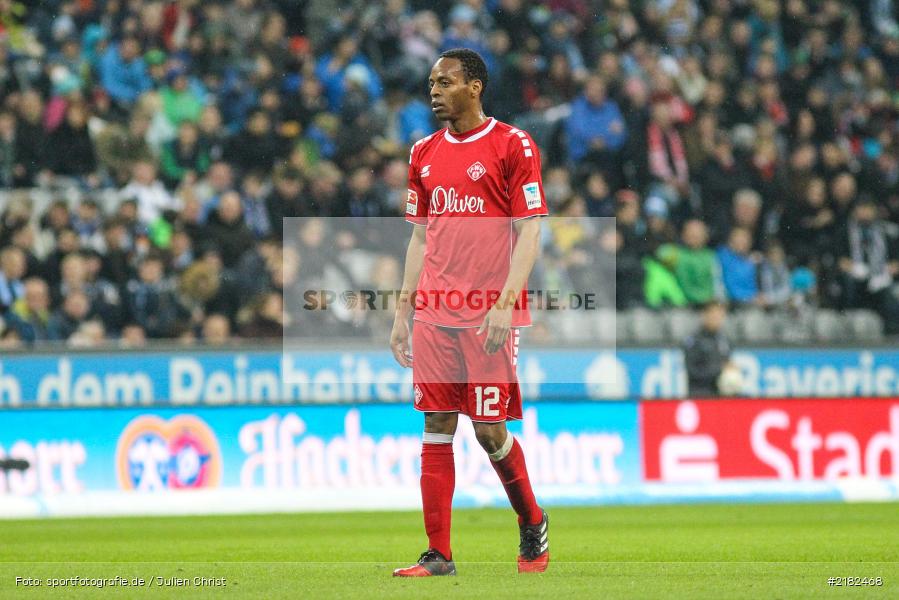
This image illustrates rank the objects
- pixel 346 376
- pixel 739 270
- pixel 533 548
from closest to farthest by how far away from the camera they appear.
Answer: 1. pixel 533 548
2. pixel 346 376
3. pixel 739 270

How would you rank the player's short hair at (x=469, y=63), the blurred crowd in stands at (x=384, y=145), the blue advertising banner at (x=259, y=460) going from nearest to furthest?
the player's short hair at (x=469, y=63)
the blue advertising banner at (x=259, y=460)
the blurred crowd in stands at (x=384, y=145)

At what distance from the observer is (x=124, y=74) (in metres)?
16.9

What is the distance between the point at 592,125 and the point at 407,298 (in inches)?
449

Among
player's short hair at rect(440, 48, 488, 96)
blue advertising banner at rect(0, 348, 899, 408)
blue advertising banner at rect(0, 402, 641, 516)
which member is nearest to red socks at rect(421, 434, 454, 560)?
player's short hair at rect(440, 48, 488, 96)

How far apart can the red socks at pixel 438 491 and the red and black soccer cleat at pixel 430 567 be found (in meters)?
0.04

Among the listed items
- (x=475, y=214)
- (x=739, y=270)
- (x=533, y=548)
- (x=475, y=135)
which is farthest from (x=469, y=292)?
(x=739, y=270)

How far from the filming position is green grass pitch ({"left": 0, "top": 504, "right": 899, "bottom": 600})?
19.4ft

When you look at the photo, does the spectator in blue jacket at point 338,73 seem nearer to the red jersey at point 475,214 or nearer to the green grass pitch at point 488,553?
the green grass pitch at point 488,553

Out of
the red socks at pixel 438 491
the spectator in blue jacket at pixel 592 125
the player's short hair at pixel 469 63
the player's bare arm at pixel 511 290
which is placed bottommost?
the red socks at pixel 438 491

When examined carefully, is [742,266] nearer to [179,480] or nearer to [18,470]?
[179,480]

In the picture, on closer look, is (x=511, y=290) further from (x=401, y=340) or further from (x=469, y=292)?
(x=401, y=340)

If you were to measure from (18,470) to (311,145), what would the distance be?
18.4ft

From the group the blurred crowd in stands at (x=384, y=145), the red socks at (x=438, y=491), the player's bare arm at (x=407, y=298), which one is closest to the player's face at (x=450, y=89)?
the player's bare arm at (x=407, y=298)

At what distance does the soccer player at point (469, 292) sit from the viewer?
6707mm
